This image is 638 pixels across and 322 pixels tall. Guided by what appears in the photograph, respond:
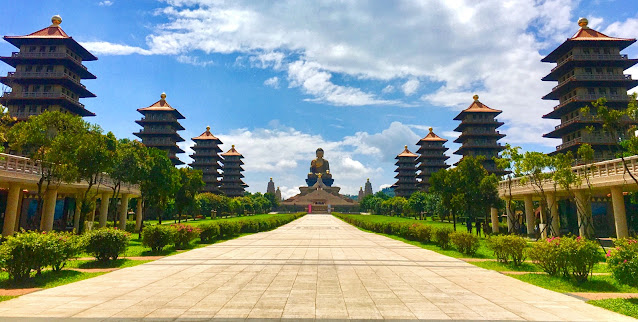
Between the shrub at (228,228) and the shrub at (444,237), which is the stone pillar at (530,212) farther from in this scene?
the shrub at (228,228)

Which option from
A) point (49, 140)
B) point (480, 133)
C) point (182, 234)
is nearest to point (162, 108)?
point (49, 140)

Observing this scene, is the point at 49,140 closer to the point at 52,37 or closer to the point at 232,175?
the point at 52,37

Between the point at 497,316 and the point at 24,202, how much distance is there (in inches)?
1526

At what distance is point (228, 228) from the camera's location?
91.9 ft

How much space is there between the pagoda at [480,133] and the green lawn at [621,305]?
6613 centimetres

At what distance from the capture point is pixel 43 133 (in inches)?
839

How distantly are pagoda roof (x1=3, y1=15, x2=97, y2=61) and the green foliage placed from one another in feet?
196

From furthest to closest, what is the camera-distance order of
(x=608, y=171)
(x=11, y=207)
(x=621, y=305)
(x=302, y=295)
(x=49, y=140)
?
1. (x=11, y=207)
2. (x=49, y=140)
3. (x=608, y=171)
4. (x=302, y=295)
5. (x=621, y=305)

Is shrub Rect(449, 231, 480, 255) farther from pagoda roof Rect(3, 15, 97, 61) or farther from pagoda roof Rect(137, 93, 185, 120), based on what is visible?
pagoda roof Rect(137, 93, 185, 120)

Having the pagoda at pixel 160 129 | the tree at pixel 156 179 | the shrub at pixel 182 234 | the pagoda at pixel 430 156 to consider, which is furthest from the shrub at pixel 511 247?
the pagoda at pixel 430 156

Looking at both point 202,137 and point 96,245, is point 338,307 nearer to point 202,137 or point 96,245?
point 96,245

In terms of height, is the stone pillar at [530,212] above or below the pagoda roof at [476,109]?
below

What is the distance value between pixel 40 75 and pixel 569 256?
200 ft

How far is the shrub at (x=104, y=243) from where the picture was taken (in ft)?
45.8
